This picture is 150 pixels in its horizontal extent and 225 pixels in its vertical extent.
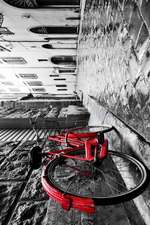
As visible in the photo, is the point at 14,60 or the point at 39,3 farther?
the point at 14,60

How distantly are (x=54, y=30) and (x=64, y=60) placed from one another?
11.5 feet

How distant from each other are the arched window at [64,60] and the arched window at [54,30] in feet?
9.43

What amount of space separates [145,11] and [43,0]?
20.3 ft

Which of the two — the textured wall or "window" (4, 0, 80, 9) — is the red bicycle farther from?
"window" (4, 0, 80, 9)

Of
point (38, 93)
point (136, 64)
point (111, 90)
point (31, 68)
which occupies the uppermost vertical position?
point (136, 64)

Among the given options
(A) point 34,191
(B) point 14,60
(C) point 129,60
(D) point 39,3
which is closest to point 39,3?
(D) point 39,3

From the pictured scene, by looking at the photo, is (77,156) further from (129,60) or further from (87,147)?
(129,60)

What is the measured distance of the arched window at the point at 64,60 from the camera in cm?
1198

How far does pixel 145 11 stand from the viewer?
168 centimetres

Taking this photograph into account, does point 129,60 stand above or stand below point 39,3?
below

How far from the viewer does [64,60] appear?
12.3m

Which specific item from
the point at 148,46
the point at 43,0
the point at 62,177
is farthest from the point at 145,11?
the point at 43,0

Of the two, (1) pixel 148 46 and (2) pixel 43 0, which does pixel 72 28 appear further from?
(1) pixel 148 46

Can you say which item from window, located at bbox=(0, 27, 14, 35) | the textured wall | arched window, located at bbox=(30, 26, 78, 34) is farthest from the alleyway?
window, located at bbox=(0, 27, 14, 35)
